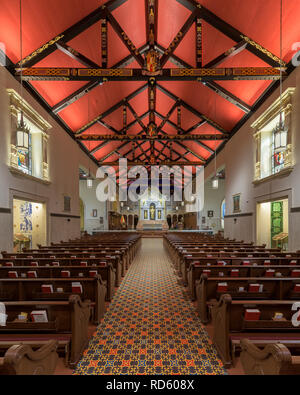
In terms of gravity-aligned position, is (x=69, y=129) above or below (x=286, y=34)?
below

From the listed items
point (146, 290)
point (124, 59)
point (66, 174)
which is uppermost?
point (124, 59)

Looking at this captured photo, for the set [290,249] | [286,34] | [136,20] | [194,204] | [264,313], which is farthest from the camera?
[194,204]

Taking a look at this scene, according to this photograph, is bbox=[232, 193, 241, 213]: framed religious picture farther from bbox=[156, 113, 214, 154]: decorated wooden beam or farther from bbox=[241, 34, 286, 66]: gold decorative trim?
bbox=[241, 34, 286, 66]: gold decorative trim

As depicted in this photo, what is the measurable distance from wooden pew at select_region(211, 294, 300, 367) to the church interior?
18 mm

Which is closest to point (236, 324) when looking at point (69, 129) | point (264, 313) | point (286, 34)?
point (264, 313)

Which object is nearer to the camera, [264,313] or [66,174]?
[264,313]

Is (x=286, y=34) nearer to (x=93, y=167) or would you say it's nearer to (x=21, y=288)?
(x=21, y=288)

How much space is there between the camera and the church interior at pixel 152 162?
93.4 inches

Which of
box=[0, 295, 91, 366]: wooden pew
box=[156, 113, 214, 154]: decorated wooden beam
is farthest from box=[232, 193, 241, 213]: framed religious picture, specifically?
box=[0, 295, 91, 366]: wooden pew

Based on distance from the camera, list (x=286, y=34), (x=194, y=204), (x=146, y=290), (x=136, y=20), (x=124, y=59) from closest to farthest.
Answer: (x=146, y=290) < (x=286, y=34) < (x=136, y=20) < (x=124, y=59) < (x=194, y=204)

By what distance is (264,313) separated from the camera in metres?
2.47

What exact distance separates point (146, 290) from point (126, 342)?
2059 millimetres

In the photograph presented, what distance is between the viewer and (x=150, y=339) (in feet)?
9.55

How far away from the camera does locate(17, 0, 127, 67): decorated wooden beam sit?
19.7 ft
